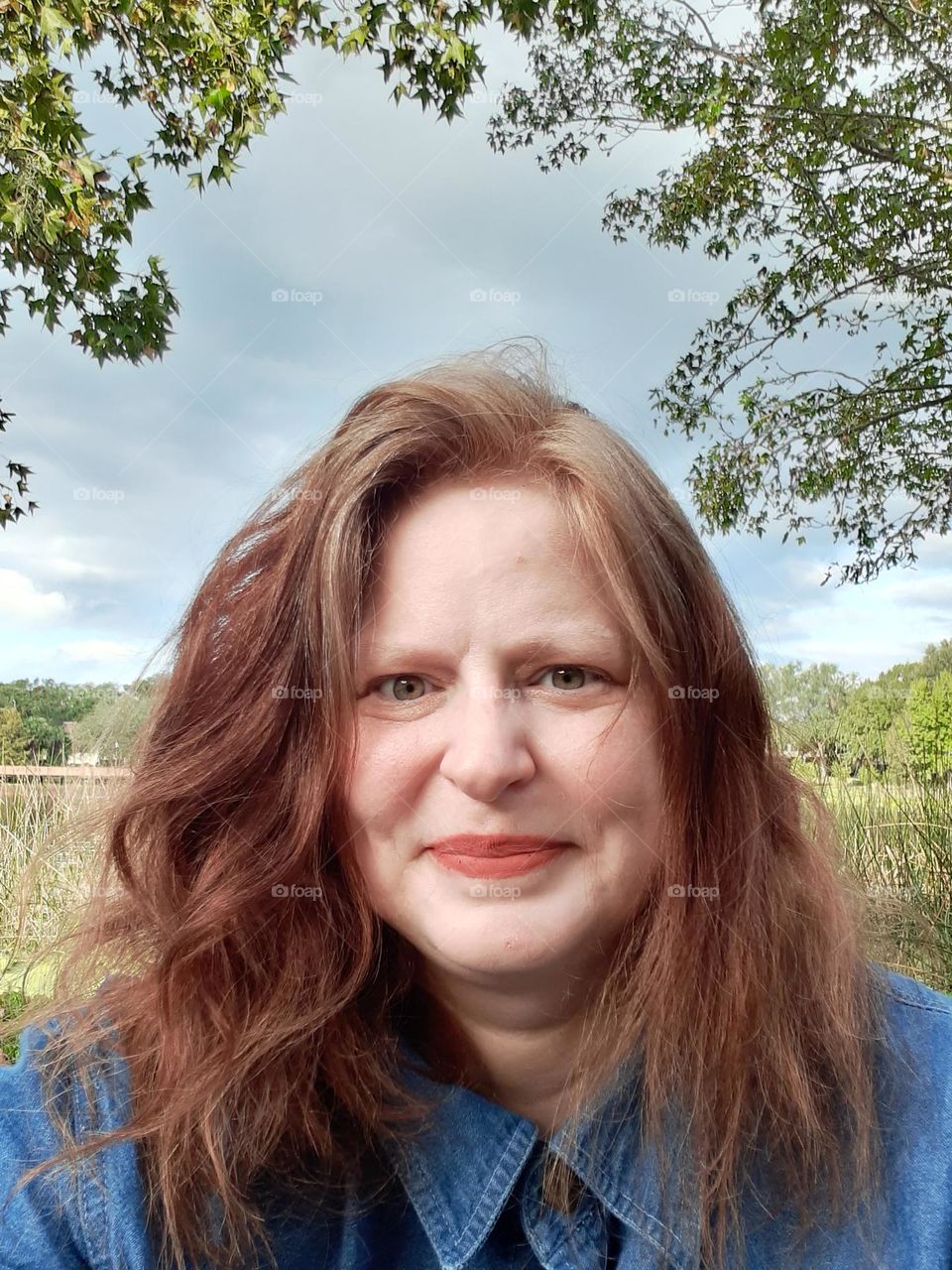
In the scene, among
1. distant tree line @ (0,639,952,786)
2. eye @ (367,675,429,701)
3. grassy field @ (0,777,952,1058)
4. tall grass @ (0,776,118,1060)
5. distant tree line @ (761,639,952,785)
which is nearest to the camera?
eye @ (367,675,429,701)

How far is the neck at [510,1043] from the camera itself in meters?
1.52

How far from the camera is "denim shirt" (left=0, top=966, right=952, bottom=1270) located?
1374 millimetres

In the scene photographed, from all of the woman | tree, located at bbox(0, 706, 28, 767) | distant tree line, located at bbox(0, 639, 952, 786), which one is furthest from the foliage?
tree, located at bbox(0, 706, 28, 767)

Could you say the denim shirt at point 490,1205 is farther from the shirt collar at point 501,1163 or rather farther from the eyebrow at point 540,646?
the eyebrow at point 540,646

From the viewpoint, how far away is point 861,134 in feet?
23.9

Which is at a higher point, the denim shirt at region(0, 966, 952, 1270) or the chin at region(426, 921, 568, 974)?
the chin at region(426, 921, 568, 974)

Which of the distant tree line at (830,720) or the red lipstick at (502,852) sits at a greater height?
the distant tree line at (830,720)

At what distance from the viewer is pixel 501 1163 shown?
154cm

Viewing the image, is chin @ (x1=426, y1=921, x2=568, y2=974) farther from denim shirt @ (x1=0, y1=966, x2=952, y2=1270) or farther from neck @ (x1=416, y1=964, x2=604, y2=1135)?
denim shirt @ (x1=0, y1=966, x2=952, y2=1270)

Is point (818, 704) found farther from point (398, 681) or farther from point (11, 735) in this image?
point (11, 735)

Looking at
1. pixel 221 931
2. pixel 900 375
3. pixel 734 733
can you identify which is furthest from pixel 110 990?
pixel 900 375

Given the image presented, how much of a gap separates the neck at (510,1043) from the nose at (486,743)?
1.09 ft

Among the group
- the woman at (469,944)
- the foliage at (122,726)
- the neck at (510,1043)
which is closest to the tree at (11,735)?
the foliage at (122,726)

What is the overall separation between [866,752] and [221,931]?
409cm
